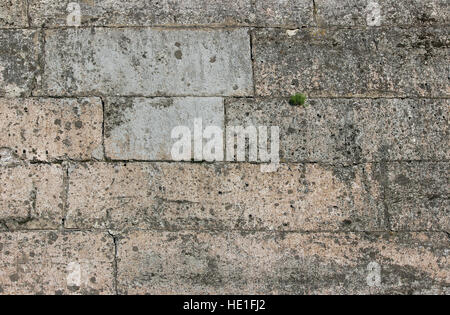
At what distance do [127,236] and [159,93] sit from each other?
37.9 inches

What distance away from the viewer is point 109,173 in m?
3.14

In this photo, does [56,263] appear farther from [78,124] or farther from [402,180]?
[402,180]

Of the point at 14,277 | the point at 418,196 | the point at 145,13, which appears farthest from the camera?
the point at 145,13

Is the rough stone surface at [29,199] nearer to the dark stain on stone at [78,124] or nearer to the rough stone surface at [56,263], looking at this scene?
the rough stone surface at [56,263]

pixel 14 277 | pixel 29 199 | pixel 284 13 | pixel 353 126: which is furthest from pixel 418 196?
pixel 14 277

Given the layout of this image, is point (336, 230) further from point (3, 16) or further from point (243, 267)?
point (3, 16)

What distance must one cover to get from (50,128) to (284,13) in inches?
69.2

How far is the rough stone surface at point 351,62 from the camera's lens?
3.24 meters

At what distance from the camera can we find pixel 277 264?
10.2 ft

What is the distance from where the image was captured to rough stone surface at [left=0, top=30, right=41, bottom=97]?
3.20m

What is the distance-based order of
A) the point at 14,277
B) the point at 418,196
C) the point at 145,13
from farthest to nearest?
the point at 145,13 < the point at 418,196 < the point at 14,277

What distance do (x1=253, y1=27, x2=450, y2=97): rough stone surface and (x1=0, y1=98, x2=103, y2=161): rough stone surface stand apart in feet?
3.79

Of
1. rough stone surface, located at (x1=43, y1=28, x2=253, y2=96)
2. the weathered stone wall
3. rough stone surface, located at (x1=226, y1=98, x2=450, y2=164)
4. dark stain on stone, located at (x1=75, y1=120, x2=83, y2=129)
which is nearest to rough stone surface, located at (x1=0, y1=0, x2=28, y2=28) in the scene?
the weathered stone wall

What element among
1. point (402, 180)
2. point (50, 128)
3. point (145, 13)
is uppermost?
point (145, 13)
